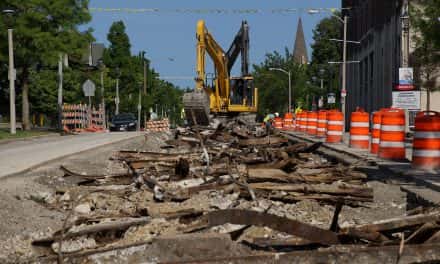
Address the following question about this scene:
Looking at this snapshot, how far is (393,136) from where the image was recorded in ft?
53.7

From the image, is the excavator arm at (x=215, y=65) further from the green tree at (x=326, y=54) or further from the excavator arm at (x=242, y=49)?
the green tree at (x=326, y=54)

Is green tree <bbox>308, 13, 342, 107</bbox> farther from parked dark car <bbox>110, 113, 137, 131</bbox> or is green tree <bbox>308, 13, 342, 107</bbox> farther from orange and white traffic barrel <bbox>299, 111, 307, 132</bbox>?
orange and white traffic barrel <bbox>299, 111, 307, 132</bbox>

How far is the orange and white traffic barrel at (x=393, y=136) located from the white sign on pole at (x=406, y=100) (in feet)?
44.2

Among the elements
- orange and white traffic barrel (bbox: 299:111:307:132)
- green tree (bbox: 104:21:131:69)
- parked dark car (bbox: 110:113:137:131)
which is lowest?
parked dark car (bbox: 110:113:137:131)

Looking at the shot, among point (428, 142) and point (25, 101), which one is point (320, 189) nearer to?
point (428, 142)

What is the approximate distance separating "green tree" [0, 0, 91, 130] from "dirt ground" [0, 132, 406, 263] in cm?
3206

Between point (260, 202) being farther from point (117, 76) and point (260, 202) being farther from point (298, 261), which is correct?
point (117, 76)

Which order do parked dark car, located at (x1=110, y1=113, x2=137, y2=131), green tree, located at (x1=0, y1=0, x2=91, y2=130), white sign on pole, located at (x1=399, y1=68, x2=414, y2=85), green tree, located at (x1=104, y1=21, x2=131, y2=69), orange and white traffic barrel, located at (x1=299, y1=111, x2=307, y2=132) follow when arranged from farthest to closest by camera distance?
green tree, located at (x1=104, y1=21, x2=131, y2=69) < parked dark car, located at (x1=110, y1=113, x2=137, y2=131) < green tree, located at (x1=0, y1=0, x2=91, y2=130) < orange and white traffic barrel, located at (x1=299, y1=111, x2=307, y2=132) < white sign on pole, located at (x1=399, y1=68, x2=414, y2=85)

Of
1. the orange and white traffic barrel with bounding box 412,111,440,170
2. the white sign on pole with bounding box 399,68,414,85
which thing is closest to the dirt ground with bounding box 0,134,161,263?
the orange and white traffic barrel with bounding box 412,111,440,170

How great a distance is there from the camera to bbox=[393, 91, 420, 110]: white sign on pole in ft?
97.0

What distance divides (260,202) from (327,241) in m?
3.48

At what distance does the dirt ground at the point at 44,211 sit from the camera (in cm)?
694

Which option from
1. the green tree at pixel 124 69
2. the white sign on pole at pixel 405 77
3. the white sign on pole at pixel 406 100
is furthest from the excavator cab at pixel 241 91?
the green tree at pixel 124 69

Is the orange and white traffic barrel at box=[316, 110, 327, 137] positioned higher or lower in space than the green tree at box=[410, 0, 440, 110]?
lower
